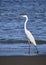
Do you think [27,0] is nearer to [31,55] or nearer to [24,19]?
[24,19]

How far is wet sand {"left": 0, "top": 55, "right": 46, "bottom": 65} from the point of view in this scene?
1.48 metres

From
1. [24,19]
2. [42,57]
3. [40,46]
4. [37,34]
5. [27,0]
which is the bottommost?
[42,57]

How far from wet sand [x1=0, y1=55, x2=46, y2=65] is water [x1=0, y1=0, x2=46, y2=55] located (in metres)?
0.07

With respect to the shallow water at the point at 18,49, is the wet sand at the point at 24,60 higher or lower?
lower

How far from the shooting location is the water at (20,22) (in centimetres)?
143

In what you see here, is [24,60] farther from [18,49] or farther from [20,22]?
[20,22]

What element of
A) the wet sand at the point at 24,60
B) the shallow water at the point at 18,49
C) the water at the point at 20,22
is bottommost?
the wet sand at the point at 24,60

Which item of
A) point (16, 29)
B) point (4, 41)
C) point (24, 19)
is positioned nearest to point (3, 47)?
point (4, 41)

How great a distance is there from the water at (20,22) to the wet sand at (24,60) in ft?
0.24

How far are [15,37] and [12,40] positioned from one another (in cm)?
4

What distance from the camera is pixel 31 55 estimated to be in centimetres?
144

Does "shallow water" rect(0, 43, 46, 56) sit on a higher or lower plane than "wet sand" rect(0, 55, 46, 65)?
higher

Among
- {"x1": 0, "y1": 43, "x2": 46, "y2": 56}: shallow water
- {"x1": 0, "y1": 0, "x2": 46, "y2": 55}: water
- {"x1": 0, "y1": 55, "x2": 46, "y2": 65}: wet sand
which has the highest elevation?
{"x1": 0, "y1": 0, "x2": 46, "y2": 55}: water

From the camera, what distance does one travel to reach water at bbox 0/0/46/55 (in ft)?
4.71
